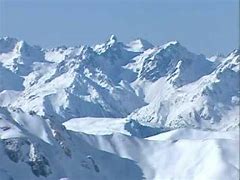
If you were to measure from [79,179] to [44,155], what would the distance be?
1000 cm

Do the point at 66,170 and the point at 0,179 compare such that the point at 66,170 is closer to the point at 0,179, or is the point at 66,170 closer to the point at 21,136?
the point at 21,136

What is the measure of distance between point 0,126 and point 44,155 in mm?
12594

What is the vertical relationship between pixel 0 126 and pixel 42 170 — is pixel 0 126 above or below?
above

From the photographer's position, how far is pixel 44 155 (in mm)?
197125

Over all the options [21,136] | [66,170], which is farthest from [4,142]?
[66,170]

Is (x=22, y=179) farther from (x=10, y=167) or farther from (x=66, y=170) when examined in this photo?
(x=66, y=170)

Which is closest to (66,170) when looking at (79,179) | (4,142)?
(79,179)

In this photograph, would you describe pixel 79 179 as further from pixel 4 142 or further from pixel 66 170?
pixel 4 142

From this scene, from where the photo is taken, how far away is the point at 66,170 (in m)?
200

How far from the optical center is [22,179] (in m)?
184

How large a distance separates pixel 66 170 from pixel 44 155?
668 centimetres

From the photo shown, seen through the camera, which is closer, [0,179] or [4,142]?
[0,179]

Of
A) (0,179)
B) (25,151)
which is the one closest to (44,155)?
(25,151)

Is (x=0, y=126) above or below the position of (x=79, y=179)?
above
